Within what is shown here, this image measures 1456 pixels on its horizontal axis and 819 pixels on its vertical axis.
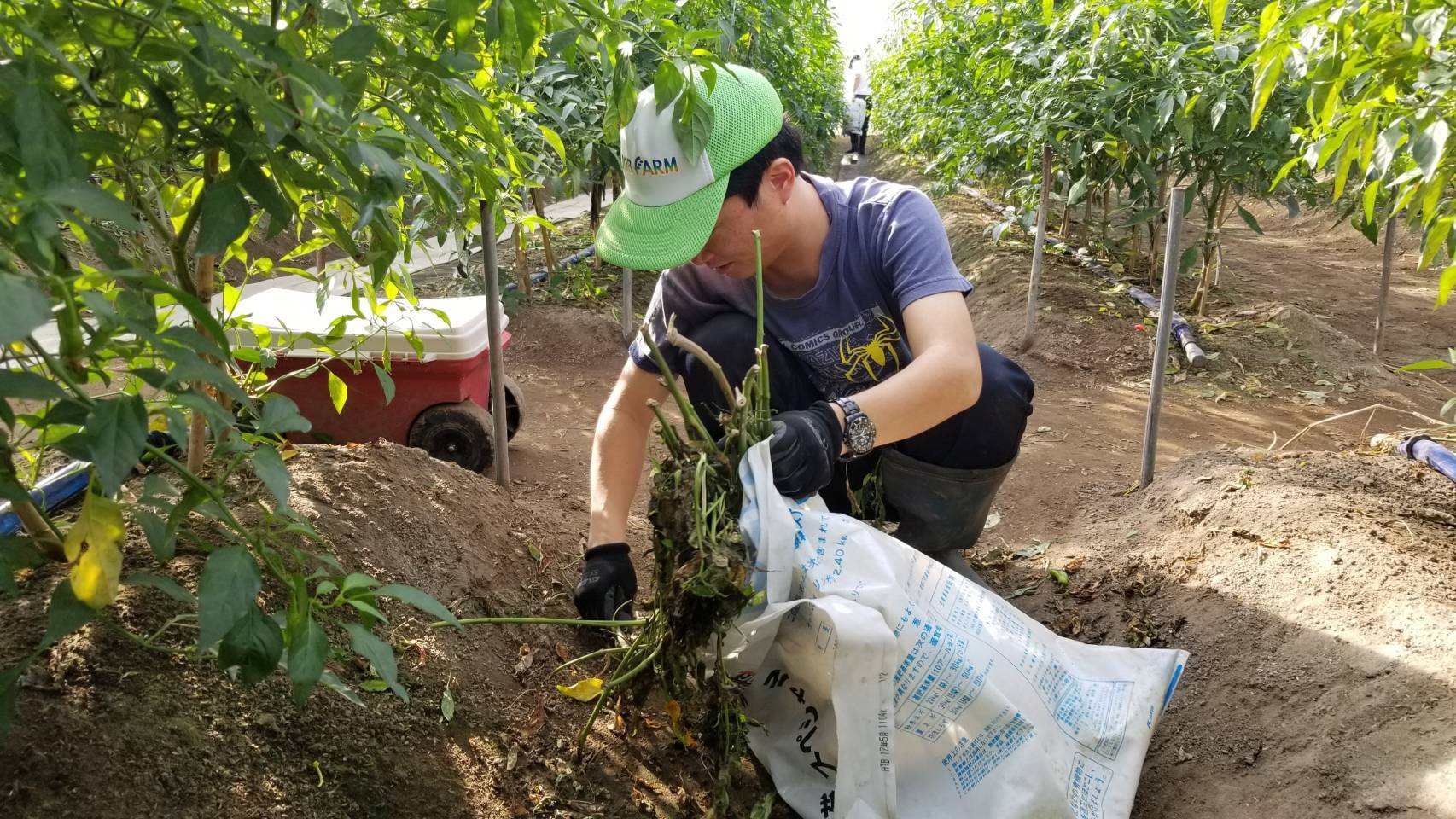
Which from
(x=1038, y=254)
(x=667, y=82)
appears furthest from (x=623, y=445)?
(x=1038, y=254)

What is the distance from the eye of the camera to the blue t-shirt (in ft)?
6.32

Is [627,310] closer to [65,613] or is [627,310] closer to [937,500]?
[937,500]

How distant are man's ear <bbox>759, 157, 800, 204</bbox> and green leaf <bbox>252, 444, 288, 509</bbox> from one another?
43.0 inches

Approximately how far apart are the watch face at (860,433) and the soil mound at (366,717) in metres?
0.54

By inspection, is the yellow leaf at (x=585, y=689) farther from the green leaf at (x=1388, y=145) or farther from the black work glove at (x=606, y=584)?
the green leaf at (x=1388, y=145)

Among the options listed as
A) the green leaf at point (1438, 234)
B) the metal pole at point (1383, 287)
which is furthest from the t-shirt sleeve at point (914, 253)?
the metal pole at point (1383, 287)

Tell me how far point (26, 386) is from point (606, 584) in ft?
3.88

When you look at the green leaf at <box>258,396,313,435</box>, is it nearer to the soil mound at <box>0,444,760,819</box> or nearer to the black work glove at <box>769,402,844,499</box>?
the soil mound at <box>0,444,760,819</box>

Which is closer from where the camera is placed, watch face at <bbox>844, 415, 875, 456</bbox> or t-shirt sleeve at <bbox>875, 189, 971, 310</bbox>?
watch face at <bbox>844, 415, 875, 456</bbox>

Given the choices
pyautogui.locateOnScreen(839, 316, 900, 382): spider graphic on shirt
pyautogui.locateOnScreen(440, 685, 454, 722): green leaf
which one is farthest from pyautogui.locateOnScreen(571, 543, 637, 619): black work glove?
pyautogui.locateOnScreen(839, 316, 900, 382): spider graphic on shirt

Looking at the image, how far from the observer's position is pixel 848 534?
1.43 meters

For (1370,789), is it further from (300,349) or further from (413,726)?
(300,349)

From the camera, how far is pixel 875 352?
79.4 inches

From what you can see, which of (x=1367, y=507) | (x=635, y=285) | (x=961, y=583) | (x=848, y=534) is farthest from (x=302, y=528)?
(x=635, y=285)
